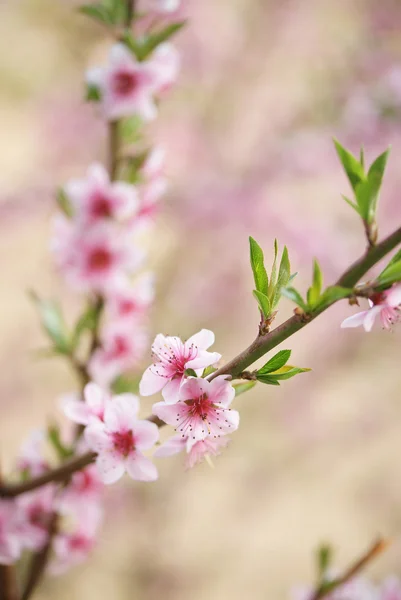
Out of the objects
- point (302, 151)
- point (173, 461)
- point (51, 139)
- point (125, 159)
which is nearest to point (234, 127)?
point (302, 151)

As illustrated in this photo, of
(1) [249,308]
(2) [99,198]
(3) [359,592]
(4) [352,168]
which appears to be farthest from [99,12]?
(1) [249,308]

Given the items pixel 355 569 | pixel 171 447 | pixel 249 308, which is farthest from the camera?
pixel 249 308

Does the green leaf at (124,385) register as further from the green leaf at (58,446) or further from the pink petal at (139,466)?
the pink petal at (139,466)

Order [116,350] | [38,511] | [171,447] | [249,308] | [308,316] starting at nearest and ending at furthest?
[308,316], [171,447], [38,511], [116,350], [249,308]

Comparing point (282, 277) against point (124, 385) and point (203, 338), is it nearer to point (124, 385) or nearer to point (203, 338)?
point (203, 338)

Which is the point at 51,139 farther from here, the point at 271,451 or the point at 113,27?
the point at 113,27

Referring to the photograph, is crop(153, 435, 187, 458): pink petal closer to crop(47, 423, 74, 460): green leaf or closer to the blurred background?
crop(47, 423, 74, 460): green leaf

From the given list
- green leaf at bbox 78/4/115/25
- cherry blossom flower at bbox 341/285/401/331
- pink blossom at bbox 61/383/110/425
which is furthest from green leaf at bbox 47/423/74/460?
green leaf at bbox 78/4/115/25
